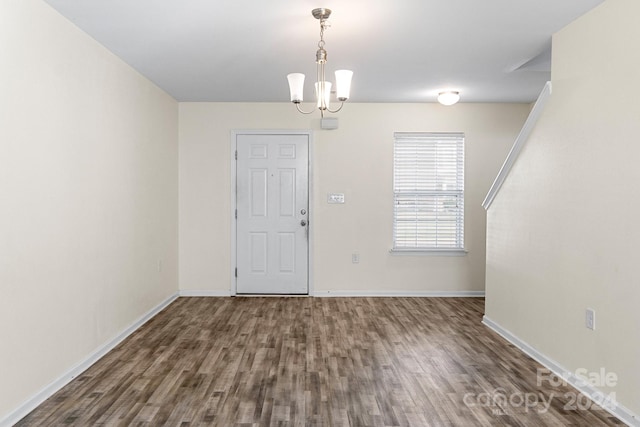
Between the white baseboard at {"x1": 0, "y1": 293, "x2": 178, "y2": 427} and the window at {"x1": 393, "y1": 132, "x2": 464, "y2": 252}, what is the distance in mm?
3173

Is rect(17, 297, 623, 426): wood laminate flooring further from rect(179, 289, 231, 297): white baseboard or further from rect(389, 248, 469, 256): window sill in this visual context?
rect(389, 248, 469, 256): window sill

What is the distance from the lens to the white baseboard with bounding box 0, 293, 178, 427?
93.7 inches

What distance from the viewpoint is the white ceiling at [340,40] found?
2.73 meters

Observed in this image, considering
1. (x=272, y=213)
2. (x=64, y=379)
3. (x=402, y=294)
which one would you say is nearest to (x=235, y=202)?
(x=272, y=213)

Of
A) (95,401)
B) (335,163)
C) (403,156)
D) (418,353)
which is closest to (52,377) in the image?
(95,401)

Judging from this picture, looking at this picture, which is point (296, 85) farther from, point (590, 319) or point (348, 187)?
point (348, 187)

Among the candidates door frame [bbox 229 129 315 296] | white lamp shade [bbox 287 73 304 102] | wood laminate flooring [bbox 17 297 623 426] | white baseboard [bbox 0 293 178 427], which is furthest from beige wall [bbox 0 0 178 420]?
white lamp shade [bbox 287 73 304 102]

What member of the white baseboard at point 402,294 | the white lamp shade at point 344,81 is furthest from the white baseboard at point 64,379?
the white lamp shade at point 344,81

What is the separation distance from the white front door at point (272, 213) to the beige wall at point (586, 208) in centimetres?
260

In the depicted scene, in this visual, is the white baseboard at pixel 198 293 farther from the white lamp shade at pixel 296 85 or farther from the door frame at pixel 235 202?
the white lamp shade at pixel 296 85

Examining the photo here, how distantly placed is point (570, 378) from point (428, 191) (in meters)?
3.06

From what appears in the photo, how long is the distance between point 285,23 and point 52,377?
2673mm

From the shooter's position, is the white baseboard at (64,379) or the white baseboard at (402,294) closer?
the white baseboard at (64,379)

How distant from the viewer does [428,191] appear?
5633mm
